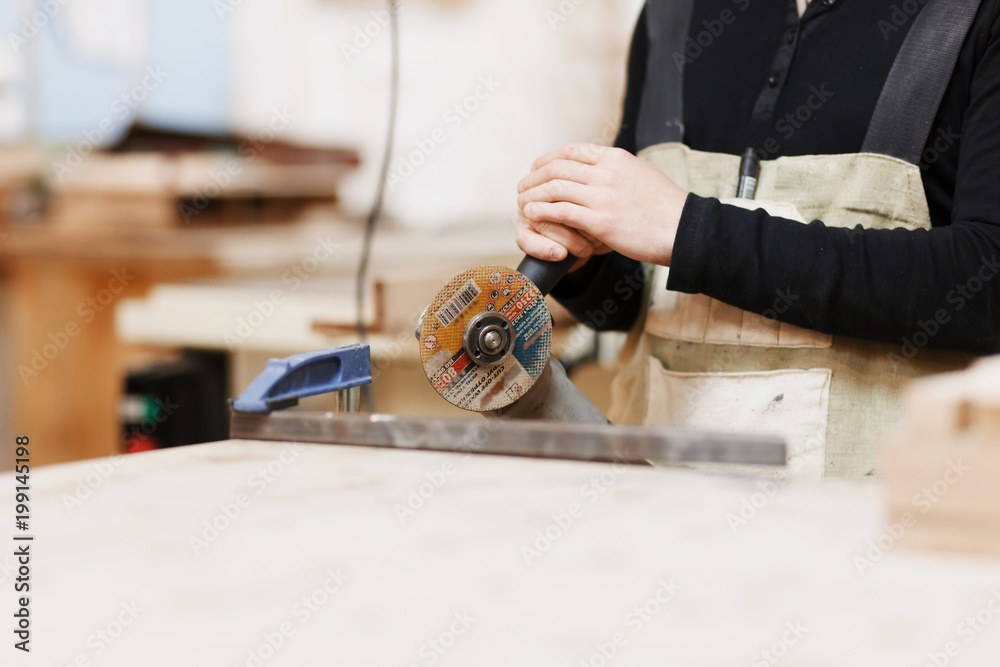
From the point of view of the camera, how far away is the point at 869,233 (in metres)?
0.98

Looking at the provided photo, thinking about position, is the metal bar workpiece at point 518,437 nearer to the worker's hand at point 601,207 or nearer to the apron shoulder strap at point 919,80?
the worker's hand at point 601,207

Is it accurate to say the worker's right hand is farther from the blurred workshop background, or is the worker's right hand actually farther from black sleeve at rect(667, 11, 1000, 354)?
the blurred workshop background

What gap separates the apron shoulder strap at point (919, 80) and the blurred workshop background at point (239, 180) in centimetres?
96

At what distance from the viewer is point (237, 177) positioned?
2748mm

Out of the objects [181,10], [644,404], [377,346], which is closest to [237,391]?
[377,346]

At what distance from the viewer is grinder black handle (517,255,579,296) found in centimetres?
101

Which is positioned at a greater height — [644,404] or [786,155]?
[786,155]

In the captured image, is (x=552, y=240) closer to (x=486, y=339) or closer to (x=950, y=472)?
(x=486, y=339)

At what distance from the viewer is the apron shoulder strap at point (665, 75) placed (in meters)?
1.23

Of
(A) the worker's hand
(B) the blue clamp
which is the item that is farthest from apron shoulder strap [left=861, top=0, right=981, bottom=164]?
(B) the blue clamp

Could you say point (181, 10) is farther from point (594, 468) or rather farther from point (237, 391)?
point (594, 468)

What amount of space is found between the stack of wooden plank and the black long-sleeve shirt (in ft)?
1.13

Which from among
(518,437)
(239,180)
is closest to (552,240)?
(518,437)

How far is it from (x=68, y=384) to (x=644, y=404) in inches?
68.2
